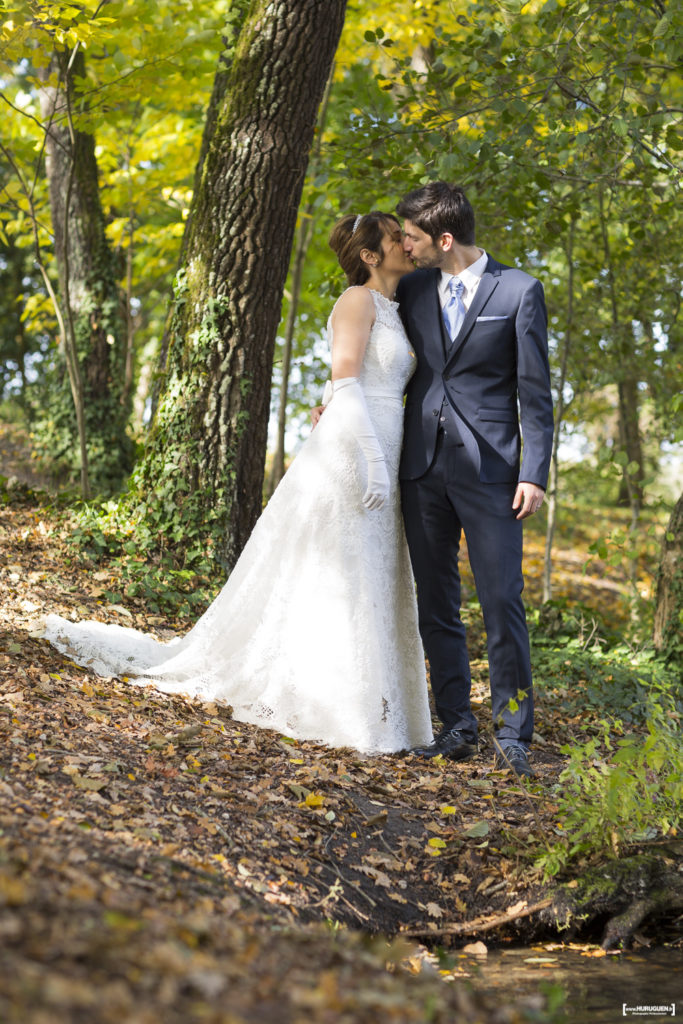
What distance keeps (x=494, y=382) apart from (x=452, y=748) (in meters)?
1.70

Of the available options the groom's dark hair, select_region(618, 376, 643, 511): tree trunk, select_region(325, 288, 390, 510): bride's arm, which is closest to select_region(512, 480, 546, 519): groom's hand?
select_region(325, 288, 390, 510): bride's arm

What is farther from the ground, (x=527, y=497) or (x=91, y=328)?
(x=91, y=328)

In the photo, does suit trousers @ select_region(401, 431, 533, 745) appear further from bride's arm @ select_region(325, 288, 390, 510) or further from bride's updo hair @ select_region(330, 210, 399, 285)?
bride's updo hair @ select_region(330, 210, 399, 285)

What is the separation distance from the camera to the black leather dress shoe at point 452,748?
4.22m

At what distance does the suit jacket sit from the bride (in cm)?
17

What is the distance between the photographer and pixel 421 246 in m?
4.22

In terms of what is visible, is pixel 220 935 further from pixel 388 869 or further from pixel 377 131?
pixel 377 131

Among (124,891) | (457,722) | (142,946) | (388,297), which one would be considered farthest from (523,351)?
(142,946)

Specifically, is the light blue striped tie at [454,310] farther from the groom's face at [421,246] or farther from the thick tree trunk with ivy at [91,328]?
the thick tree trunk with ivy at [91,328]

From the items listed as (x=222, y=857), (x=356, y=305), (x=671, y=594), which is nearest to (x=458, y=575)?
(x=356, y=305)

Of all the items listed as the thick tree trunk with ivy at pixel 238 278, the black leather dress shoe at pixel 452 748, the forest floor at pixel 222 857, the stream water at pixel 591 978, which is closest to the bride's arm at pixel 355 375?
the black leather dress shoe at pixel 452 748

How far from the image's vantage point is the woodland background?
10.2ft

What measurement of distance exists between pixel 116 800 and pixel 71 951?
1455 millimetres

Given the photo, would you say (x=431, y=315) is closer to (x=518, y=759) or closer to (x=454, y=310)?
(x=454, y=310)
